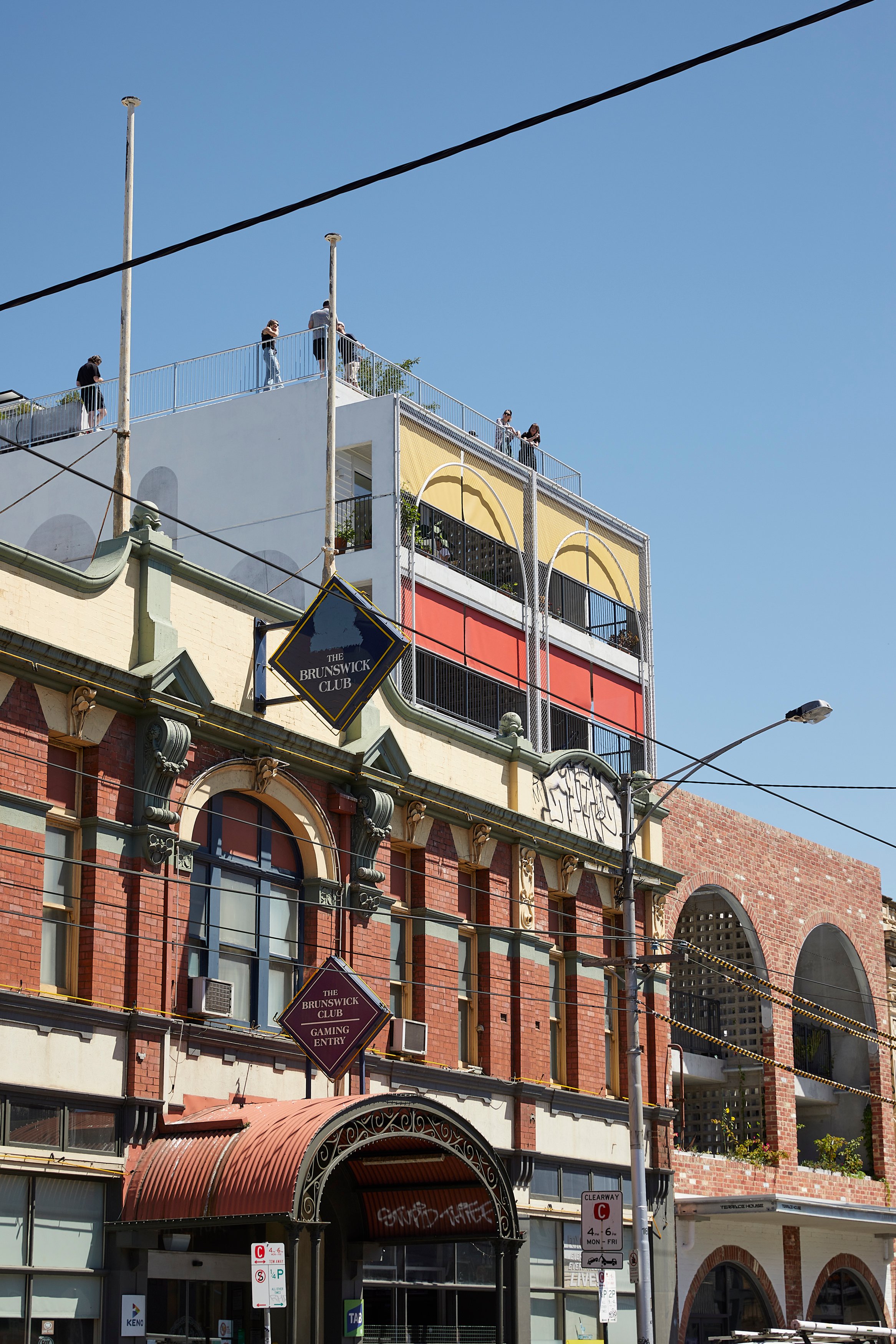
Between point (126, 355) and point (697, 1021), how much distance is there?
2013cm

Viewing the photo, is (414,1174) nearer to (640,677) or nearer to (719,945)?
(719,945)

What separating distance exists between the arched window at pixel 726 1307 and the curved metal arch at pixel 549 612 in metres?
10.7

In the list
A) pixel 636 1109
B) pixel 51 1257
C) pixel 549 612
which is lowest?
pixel 51 1257

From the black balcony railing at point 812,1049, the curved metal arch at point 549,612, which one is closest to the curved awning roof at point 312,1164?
the curved metal arch at point 549,612

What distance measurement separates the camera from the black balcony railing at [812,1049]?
42.0 meters

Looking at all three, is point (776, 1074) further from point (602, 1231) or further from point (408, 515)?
point (602, 1231)

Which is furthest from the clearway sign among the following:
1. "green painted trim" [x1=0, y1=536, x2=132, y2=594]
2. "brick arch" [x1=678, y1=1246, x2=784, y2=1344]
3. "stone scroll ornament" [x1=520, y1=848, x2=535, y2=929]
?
"brick arch" [x1=678, y1=1246, x2=784, y2=1344]

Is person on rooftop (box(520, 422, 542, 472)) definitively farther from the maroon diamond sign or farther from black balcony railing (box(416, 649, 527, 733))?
the maroon diamond sign

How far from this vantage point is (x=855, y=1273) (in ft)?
127

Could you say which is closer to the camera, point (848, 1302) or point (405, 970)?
point (405, 970)

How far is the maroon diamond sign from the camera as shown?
22344 mm

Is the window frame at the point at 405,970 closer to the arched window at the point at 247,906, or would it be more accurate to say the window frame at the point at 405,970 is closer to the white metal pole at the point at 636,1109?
the arched window at the point at 247,906

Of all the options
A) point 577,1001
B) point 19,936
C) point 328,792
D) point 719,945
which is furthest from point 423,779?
point 719,945

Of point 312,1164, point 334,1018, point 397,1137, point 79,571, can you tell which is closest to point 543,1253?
point 397,1137
